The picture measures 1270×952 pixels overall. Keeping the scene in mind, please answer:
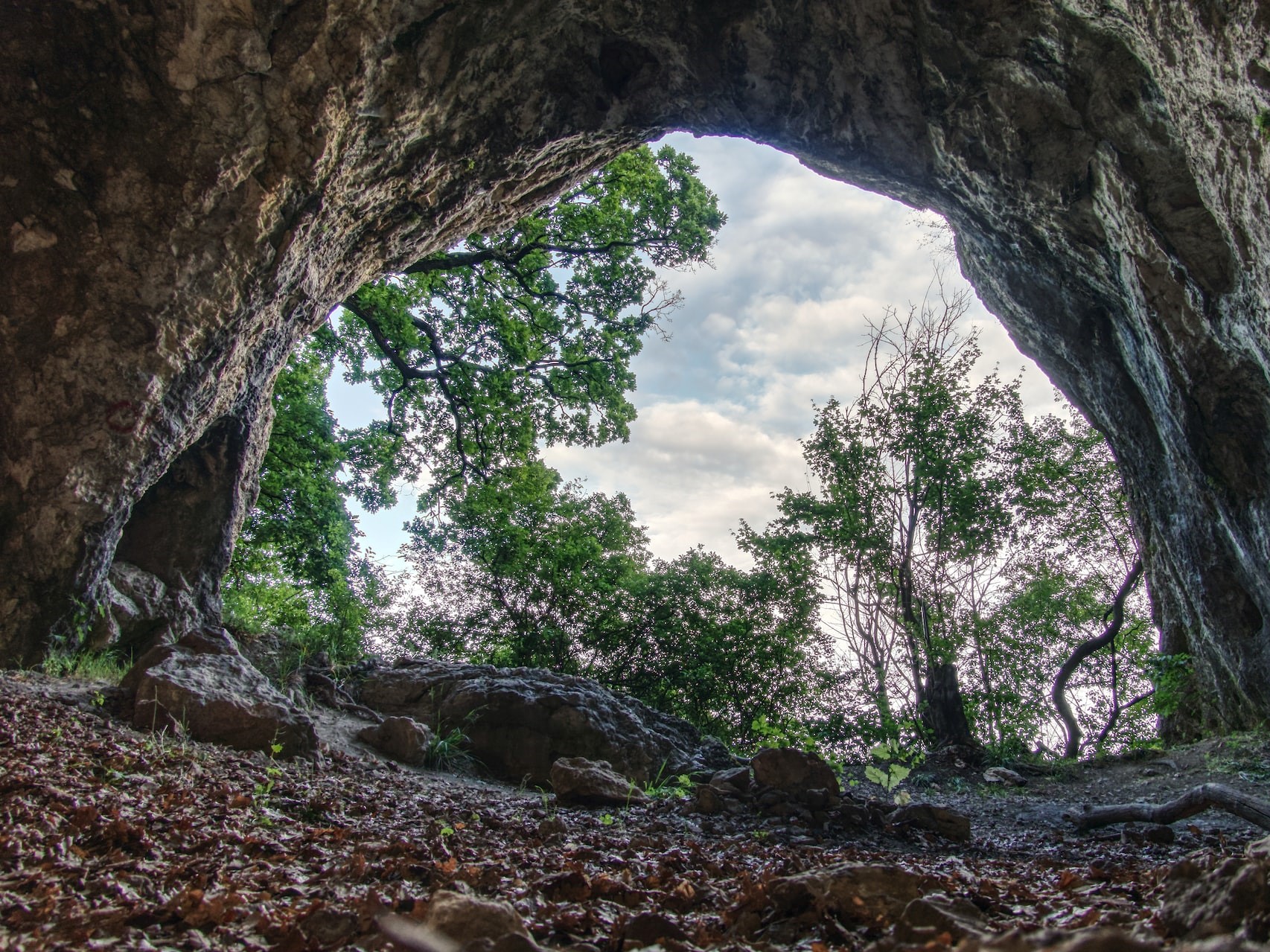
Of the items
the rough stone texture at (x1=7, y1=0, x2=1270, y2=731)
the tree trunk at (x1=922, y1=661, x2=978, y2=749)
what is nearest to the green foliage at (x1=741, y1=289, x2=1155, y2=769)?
the tree trunk at (x1=922, y1=661, x2=978, y2=749)

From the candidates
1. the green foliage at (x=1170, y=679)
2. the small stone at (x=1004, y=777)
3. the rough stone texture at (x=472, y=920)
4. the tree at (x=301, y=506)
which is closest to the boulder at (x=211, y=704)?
the rough stone texture at (x=472, y=920)

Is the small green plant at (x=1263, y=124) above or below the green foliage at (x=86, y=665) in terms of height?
above

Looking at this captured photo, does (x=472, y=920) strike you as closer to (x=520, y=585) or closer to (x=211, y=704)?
(x=211, y=704)

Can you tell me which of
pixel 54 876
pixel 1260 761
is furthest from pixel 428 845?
pixel 1260 761

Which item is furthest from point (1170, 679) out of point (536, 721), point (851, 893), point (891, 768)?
point (851, 893)

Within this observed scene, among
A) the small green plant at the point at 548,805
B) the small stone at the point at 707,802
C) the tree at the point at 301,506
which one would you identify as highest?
the tree at the point at 301,506

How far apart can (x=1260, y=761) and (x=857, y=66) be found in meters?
8.53

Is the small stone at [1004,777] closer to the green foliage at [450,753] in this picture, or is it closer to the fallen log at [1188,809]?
the fallen log at [1188,809]

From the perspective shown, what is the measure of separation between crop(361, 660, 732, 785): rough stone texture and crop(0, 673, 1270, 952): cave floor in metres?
1.82

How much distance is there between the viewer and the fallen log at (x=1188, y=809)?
383cm

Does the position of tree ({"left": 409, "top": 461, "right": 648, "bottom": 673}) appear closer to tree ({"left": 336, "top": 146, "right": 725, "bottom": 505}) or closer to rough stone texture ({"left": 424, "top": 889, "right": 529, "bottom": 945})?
tree ({"left": 336, "top": 146, "right": 725, "bottom": 505})

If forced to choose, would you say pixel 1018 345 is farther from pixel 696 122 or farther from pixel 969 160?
pixel 696 122

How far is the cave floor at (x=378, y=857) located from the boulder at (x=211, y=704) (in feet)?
0.67

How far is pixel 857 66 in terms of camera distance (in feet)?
20.4
